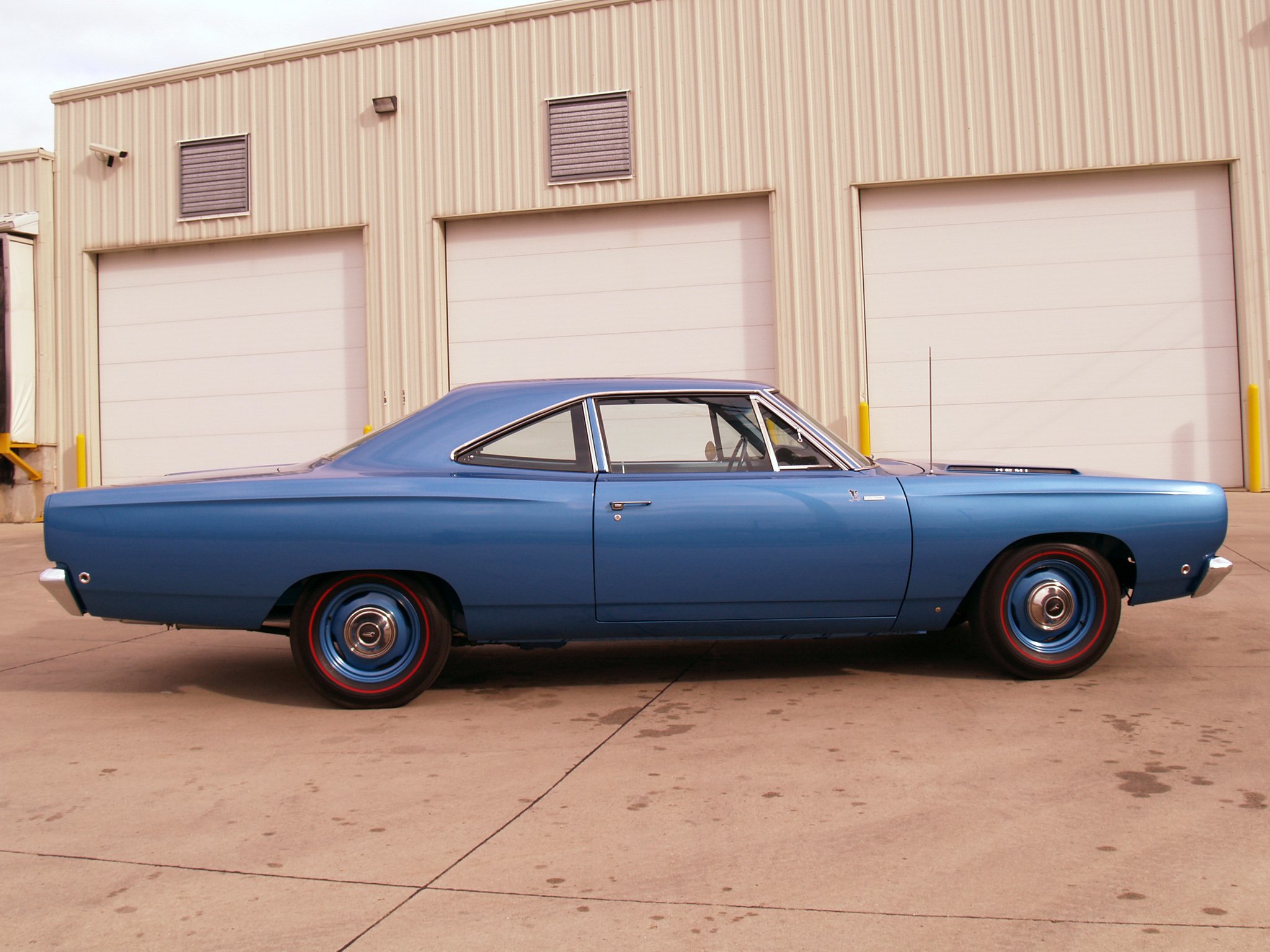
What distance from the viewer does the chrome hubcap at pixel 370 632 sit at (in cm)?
446

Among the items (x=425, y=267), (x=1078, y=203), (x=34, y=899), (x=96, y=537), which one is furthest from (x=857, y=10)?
(x=34, y=899)

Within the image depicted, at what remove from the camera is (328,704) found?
4621 mm

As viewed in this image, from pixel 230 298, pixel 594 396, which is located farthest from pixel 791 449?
pixel 230 298

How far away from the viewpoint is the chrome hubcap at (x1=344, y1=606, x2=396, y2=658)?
446 cm

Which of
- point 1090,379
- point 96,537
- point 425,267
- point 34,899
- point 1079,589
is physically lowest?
point 34,899

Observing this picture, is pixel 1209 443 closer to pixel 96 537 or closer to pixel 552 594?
pixel 552 594

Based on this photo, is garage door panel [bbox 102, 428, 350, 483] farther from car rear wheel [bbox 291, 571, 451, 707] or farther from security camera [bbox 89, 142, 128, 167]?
car rear wheel [bbox 291, 571, 451, 707]

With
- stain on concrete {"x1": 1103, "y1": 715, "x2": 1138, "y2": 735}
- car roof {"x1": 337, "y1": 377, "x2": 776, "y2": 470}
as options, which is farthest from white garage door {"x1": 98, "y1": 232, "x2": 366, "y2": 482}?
stain on concrete {"x1": 1103, "y1": 715, "x2": 1138, "y2": 735}

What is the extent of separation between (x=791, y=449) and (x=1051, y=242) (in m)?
8.67

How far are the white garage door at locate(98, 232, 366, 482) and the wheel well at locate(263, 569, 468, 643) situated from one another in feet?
30.7

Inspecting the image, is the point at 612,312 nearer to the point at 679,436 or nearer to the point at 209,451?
the point at 209,451

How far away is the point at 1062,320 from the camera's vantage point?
39.5ft

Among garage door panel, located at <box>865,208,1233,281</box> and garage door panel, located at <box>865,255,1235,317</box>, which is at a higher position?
garage door panel, located at <box>865,208,1233,281</box>

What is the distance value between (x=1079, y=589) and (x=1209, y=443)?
8380mm
